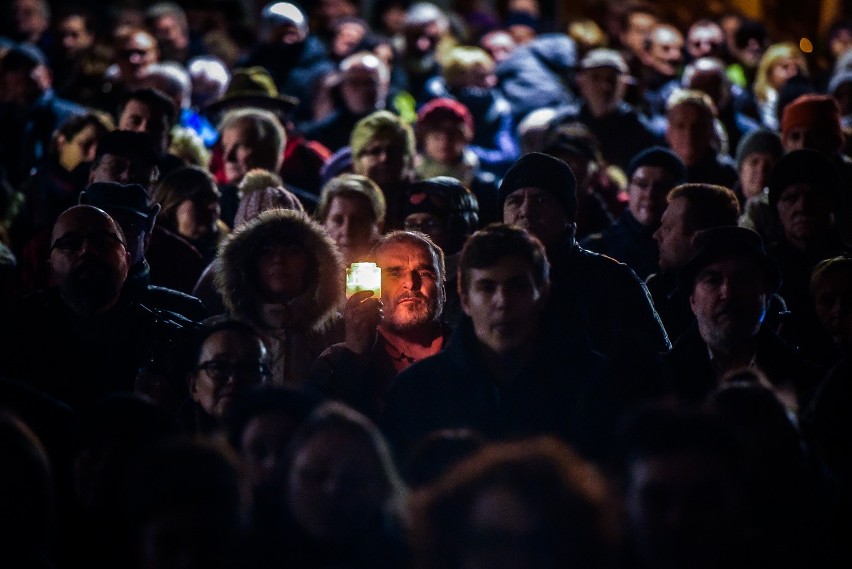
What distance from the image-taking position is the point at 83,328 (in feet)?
20.1

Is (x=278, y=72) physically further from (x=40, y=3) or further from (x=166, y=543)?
(x=166, y=543)

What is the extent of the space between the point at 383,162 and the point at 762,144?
2.42 metres

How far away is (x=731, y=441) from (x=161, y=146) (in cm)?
505

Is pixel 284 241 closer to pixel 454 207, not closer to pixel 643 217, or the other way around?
pixel 454 207

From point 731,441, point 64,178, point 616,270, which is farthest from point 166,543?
point 64,178

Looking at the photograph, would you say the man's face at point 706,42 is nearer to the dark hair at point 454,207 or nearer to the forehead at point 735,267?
the dark hair at point 454,207

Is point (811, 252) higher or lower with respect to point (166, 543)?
lower

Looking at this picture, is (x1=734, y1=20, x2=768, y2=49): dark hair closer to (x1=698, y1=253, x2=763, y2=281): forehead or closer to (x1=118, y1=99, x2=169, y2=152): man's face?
(x1=118, y1=99, x2=169, y2=152): man's face

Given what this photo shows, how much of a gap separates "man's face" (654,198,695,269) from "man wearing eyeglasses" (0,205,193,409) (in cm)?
253

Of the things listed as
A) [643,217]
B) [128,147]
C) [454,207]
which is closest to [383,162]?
[454,207]

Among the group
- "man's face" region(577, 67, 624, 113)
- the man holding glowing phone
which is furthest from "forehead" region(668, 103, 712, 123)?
the man holding glowing phone

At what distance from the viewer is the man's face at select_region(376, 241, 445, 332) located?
644cm

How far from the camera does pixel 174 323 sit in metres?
6.43

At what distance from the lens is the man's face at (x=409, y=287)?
6438 millimetres
